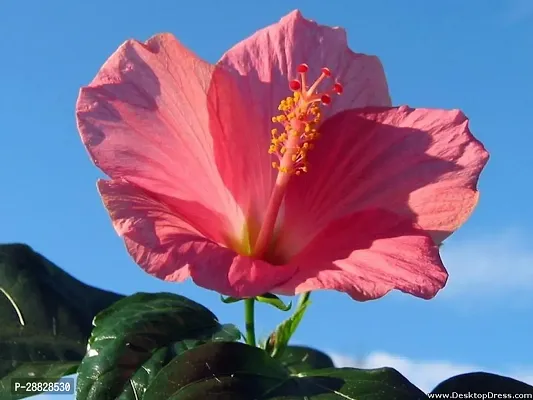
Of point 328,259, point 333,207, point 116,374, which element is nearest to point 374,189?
point 333,207

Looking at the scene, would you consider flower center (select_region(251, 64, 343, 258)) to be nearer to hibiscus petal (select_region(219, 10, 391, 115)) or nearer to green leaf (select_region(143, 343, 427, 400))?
hibiscus petal (select_region(219, 10, 391, 115))

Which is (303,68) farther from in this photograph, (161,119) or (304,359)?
(304,359)

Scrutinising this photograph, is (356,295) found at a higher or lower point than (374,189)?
lower

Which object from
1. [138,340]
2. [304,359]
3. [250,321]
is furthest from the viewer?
[304,359]

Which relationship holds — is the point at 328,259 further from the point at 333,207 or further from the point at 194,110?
the point at 194,110

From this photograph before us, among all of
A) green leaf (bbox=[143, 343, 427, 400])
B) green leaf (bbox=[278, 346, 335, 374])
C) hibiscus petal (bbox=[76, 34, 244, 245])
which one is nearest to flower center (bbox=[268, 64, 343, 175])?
hibiscus petal (bbox=[76, 34, 244, 245])

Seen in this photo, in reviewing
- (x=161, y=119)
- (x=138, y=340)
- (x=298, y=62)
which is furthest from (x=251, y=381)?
(x=298, y=62)

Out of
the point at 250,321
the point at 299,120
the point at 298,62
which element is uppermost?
the point at 298,62
